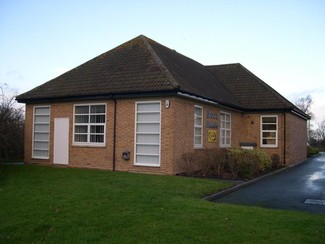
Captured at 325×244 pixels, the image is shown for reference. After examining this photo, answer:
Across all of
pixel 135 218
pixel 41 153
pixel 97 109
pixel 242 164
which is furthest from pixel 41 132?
pixel 135 218

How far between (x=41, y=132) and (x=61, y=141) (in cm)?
166

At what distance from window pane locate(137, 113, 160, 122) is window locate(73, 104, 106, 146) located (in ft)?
6.32

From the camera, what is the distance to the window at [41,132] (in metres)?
19.4

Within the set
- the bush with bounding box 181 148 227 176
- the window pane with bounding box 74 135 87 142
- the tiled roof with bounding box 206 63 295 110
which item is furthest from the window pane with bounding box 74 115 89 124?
the tiled roof with bounding box 206 63 295 110

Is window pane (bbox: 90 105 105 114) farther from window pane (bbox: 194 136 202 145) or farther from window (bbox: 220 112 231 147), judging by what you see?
window (bbox: 220 112 231 147)

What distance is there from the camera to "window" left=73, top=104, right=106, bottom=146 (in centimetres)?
1747

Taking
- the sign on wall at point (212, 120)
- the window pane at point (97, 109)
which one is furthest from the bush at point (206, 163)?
the window pane at point (97, 109)

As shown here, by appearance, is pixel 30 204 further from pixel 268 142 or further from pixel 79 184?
pixel 268 142

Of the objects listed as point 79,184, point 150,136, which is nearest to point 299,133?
point 150,136

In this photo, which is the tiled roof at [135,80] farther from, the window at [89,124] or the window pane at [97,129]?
the window pane at [97,129]

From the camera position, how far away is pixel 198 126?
57.8 ft

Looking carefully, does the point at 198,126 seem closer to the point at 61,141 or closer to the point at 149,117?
the point at 149,117

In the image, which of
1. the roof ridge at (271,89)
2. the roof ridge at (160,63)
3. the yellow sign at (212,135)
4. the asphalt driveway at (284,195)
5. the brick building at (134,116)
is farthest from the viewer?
the roof ridge at (271,89)

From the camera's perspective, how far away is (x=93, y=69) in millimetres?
19953
